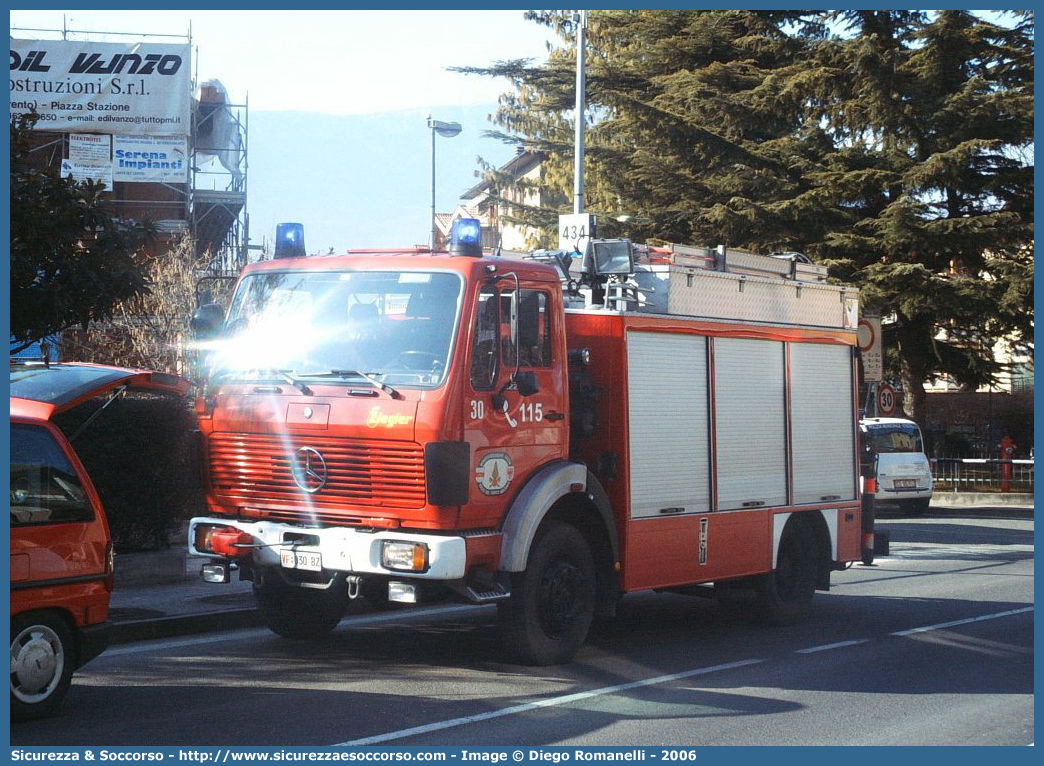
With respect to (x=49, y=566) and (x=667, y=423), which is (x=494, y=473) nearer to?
(x=667, y=423)

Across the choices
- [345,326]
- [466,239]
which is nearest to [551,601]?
[345,326]

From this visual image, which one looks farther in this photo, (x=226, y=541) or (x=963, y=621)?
(x=963, y=621)

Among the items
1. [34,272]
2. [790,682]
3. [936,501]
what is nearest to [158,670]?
[34,272]

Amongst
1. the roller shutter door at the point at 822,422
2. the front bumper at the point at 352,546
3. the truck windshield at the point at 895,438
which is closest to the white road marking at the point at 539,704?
the front bumper at the point at 352,546

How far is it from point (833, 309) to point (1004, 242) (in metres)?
18.7

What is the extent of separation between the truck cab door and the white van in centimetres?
1826

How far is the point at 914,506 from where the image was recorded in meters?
27.3

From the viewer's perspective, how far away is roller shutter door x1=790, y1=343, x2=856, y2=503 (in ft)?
38.2

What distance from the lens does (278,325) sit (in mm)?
9211

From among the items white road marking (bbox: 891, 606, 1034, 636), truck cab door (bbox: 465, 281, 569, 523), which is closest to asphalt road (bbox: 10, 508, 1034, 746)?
white road marking (bbox: 891, 606, 1034, 636)

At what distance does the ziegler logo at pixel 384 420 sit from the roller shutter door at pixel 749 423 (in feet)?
10.6

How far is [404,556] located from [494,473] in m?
0.84

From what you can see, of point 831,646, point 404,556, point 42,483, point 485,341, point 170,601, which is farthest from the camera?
point 170,601

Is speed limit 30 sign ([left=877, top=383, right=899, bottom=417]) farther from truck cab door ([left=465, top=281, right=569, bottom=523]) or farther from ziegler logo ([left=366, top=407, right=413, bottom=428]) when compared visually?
ziegler logo ([left=366, top=407, right=413, bottom=428])
